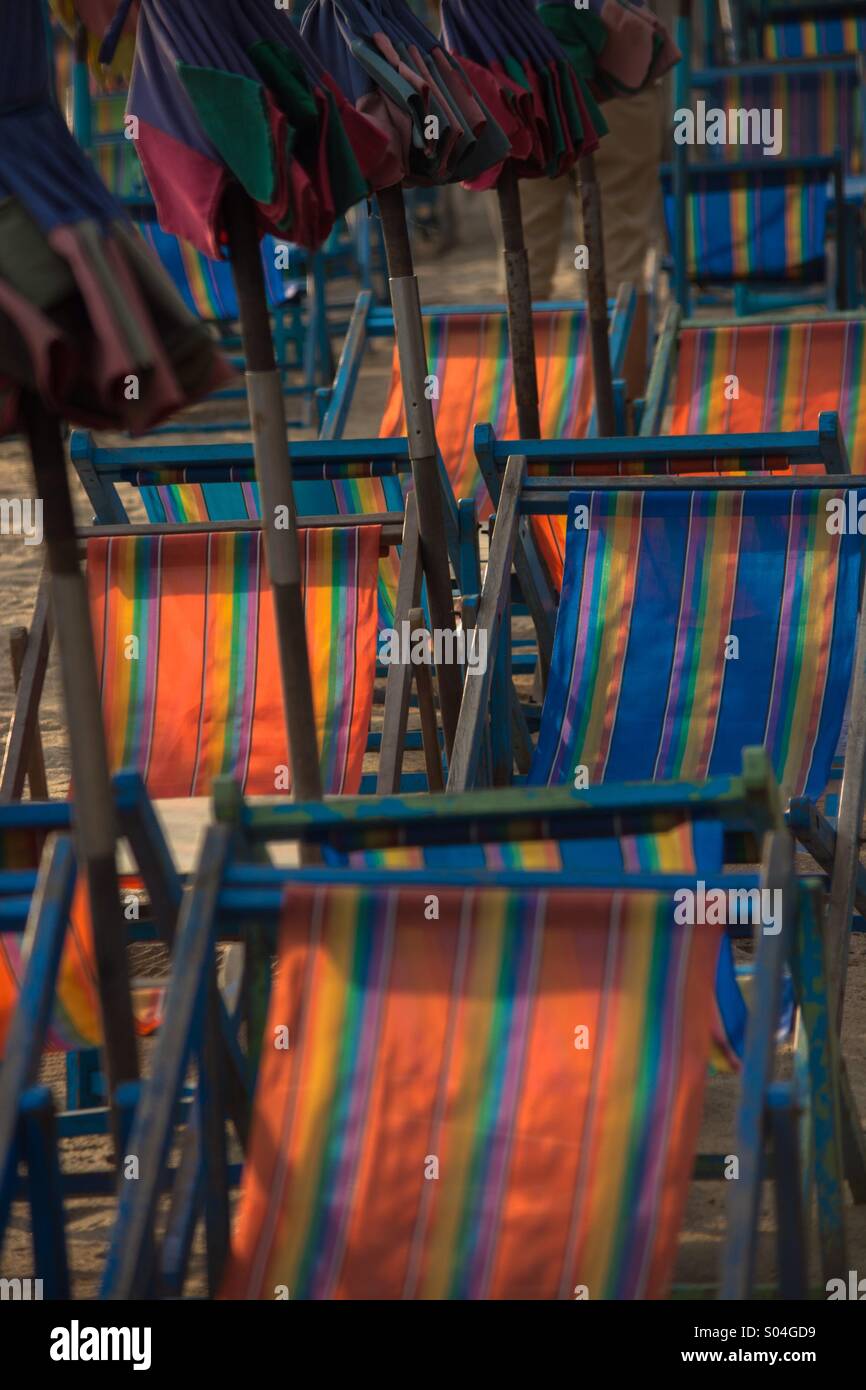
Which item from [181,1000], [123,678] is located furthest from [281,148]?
[123,678]

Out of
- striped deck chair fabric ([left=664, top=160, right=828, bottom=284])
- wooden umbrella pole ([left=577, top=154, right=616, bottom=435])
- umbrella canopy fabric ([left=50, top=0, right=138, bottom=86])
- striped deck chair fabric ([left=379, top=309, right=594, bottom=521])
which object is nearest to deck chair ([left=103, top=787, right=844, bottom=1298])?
umbrella canopy fabric ([left=50, top=0, right=138, bottom=86])

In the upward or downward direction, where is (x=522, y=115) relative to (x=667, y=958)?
upward

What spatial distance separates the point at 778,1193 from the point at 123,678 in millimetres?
2033

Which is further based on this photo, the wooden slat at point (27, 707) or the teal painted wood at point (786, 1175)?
the wooden slat at point (27, 707)

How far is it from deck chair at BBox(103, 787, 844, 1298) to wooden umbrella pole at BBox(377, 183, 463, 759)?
1297 mm

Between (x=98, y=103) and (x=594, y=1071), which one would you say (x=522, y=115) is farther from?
→ (x=98, y=103)

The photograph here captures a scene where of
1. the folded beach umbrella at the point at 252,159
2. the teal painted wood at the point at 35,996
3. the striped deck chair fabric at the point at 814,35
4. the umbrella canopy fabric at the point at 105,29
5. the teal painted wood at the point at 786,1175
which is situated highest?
the striped deck chair fabric at the point at 814,35

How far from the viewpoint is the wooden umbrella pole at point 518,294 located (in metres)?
4.05

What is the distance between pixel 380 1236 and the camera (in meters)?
2.02

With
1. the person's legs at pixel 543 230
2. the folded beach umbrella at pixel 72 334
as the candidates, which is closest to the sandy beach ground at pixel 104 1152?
the folded beach umbrella at pixel 72 334

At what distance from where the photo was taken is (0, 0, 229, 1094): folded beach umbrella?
180 cm

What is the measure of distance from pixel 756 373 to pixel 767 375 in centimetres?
3

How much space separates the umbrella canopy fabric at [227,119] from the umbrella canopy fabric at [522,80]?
52.7 inches

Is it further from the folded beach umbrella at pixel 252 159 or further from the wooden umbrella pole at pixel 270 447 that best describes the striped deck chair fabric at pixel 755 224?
the wooden umbrella pole at pixel 270 447
